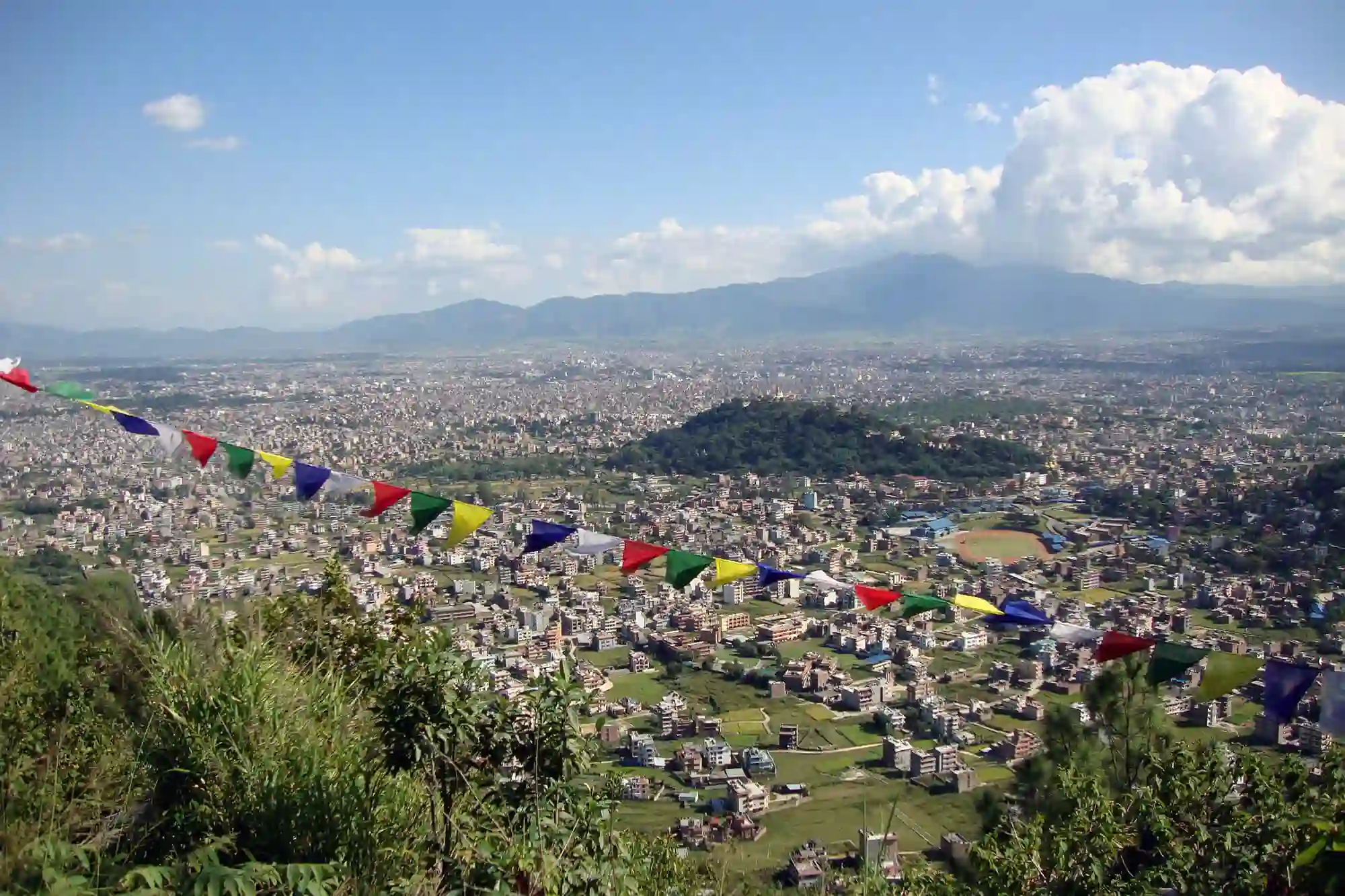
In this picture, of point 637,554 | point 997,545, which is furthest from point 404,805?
point 997,545

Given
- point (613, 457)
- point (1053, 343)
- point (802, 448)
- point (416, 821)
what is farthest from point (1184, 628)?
point (1053, 343)

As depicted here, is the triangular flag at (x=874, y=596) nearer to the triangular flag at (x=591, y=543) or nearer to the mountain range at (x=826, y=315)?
the triangular flag at (x=591, y=543)

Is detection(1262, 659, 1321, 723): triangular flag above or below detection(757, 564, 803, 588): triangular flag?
below

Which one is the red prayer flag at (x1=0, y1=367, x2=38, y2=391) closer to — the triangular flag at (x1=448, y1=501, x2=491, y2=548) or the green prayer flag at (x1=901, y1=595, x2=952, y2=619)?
the triangular flag at (x1=448, y1=501, x2=491, y2=548)

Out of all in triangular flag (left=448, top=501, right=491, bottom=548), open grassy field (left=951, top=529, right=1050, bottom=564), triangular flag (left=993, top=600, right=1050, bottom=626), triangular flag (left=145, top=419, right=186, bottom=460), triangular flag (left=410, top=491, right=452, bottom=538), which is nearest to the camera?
triangular flag (left=993, top=600, right=1050, bottom=626)

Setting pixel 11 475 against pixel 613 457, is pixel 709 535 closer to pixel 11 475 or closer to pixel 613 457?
pixel 613 457

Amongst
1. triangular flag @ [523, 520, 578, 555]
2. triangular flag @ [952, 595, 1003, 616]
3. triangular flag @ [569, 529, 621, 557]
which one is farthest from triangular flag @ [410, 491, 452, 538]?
triangular flag @ [952, 595, 1003, 616]
